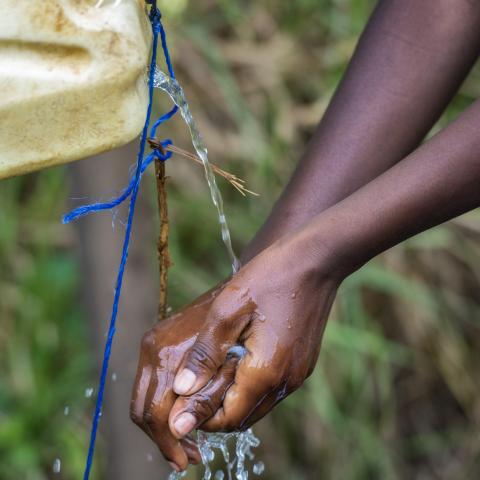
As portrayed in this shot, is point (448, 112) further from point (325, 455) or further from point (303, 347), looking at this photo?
point (303, 347)

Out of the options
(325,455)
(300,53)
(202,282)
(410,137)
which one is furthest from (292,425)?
(410,137)

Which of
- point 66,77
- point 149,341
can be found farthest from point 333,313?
point 66,77

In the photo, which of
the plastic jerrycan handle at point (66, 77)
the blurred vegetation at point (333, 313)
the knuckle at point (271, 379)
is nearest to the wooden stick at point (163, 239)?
the plastic jerrycan handle at point (66, 77)

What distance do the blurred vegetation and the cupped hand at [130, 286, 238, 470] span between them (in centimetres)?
118

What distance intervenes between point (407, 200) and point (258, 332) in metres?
0.21

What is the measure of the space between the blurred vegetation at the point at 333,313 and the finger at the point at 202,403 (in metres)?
1.25

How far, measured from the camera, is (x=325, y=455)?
7.95 ft

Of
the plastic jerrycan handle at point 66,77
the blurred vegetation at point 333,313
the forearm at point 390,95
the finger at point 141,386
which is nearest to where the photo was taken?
the plastic jerrycan handle at point 66,77

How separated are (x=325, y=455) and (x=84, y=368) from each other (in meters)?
0.65

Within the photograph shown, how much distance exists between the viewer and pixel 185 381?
1.03 m

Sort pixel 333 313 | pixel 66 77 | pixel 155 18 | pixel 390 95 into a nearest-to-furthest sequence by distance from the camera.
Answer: pixel 66 77, pixel 155 18, pixel 390 95, pixel 333 313

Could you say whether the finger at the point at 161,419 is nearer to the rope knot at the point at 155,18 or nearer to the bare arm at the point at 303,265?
the bare arm at the point at 303,265

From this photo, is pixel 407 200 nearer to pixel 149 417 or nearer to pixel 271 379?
pixel 271 379

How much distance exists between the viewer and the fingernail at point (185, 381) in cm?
103
